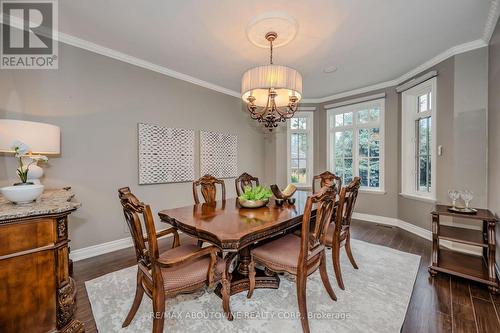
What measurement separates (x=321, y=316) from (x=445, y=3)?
3.03 meters

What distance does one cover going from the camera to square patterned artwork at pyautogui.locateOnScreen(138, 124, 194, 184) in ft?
10.4

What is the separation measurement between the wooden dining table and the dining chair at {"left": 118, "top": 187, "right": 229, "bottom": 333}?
15cm

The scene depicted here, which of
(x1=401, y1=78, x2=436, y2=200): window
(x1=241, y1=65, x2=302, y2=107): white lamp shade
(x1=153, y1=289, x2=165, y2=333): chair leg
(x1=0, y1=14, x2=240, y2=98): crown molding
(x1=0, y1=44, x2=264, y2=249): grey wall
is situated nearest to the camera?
(x1=153, y1=289, x2=165, y2=333): chair leg

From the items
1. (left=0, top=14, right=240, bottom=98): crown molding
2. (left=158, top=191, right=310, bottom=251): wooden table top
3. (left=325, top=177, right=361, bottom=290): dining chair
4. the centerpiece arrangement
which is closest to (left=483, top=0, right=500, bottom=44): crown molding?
(left=325, top=177, right=361, bottom=290): dining chair

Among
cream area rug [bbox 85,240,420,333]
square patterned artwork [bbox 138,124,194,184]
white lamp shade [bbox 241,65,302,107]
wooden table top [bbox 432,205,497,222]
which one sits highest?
white lamp shade [bbox 241,65,302,107]

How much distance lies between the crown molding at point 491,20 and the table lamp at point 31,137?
4.23 m

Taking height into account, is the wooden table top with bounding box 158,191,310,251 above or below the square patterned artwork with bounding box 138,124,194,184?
below

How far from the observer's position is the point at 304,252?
153 cm

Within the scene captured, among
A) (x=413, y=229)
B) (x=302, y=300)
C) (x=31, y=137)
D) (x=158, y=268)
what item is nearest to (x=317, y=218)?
(x=302, y=300)

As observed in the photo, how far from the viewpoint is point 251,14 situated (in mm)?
2131

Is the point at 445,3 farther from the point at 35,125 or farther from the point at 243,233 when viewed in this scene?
the point at 35,125

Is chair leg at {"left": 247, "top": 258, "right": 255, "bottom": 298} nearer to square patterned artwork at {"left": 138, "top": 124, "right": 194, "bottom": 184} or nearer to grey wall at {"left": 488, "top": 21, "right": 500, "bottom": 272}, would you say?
square patterned artwork at {"left": 138, "top": 124, "right": 194, "bottom": 184}

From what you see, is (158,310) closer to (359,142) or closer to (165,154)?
(165,154)

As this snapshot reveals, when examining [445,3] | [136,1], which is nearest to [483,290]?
[445,3]
